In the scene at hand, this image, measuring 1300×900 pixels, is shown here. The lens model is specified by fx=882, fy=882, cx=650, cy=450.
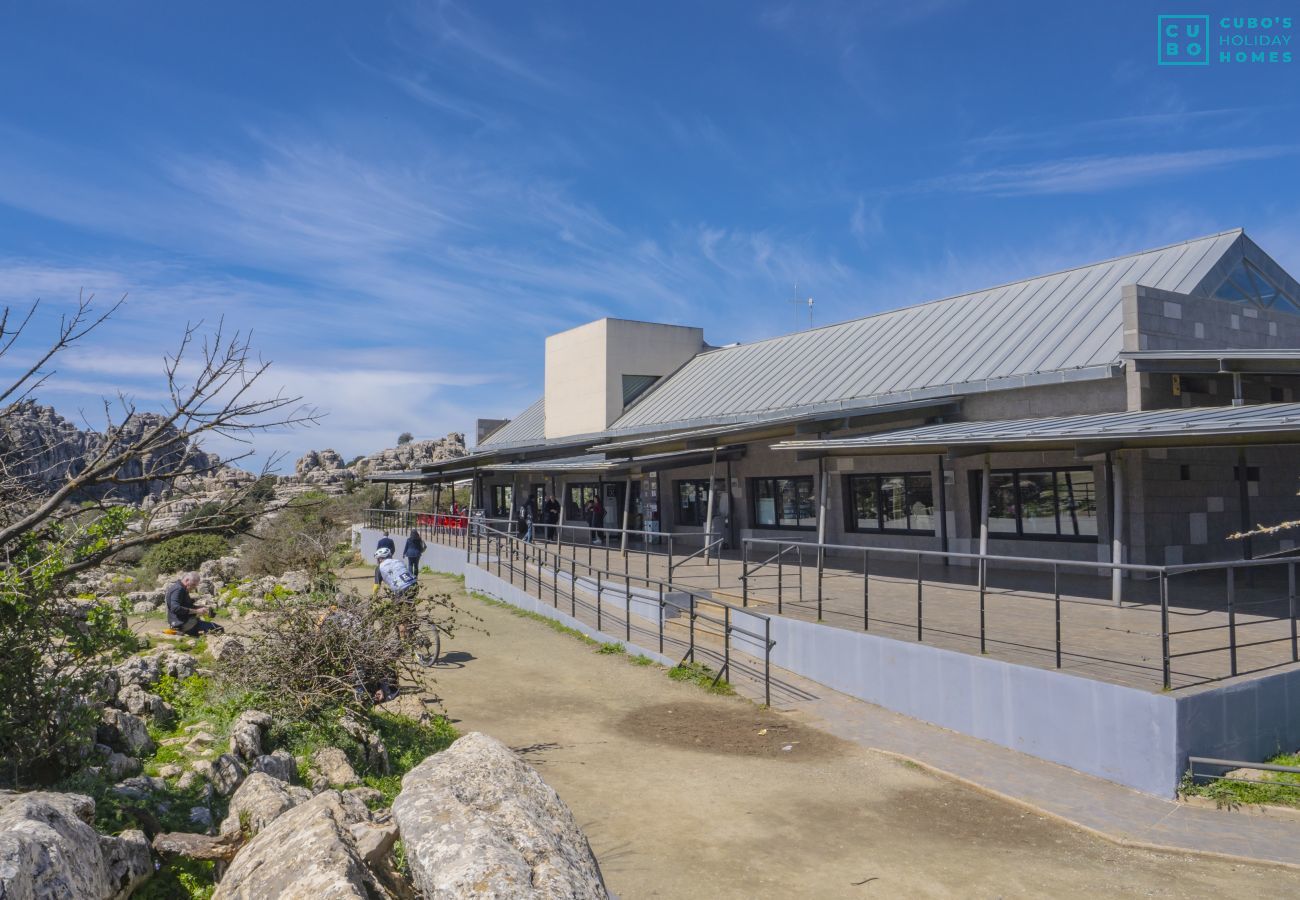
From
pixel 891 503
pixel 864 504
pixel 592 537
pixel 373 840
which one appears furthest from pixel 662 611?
pixel 592 537

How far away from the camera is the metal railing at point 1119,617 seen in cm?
884

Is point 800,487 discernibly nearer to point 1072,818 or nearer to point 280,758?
point 1072,818

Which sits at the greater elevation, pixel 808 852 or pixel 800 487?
pixel 800 487

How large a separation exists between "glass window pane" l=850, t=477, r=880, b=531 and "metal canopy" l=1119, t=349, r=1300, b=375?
666 centimetres

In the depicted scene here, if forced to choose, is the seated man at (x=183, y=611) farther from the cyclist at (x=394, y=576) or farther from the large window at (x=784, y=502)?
the large window at (x=784, y=502)

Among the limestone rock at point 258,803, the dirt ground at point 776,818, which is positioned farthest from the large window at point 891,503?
the limestone rock at point 258,803

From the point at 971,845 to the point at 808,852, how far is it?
1307 mm

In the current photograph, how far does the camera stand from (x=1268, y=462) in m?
16.6

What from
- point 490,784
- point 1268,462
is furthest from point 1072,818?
point 1268,462

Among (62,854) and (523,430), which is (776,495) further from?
(62,854)

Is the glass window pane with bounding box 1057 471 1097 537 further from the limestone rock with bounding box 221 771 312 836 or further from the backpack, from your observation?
the limestone rock with bounding box 221 771 312 836

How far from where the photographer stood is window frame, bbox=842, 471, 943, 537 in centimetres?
1858

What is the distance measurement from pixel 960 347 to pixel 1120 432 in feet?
28.5

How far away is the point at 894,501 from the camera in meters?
19.6
